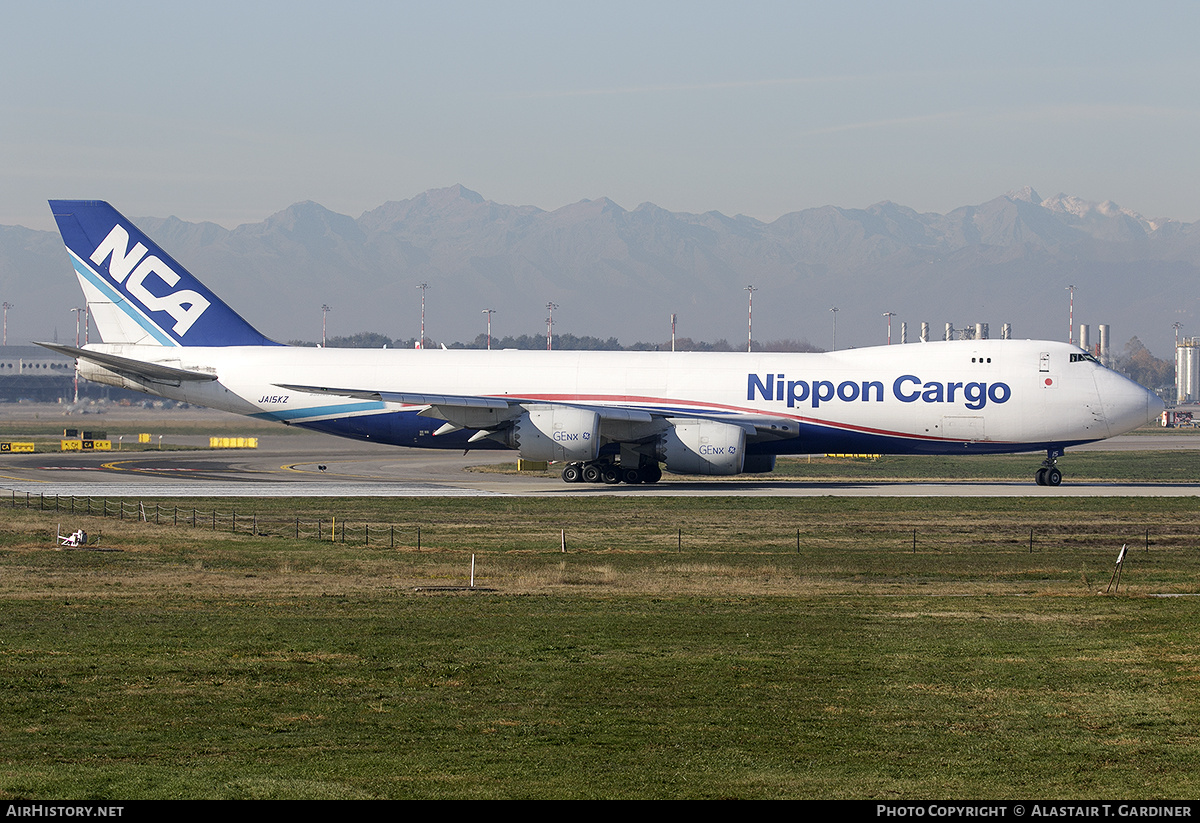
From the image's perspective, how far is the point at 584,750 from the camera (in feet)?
46.5

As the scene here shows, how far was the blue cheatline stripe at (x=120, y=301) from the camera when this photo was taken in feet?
184

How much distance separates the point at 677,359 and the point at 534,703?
39.7m

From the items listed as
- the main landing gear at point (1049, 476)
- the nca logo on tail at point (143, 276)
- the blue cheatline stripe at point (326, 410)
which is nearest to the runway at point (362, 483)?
the main landing gear at point (1049, 476)

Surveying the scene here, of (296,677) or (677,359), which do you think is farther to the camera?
(677,359)

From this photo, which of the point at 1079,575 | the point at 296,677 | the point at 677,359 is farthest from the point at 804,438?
the point at 296,677

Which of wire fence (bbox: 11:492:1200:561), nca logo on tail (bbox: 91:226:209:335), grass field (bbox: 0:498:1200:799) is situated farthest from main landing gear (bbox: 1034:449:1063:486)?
nca logo on tail (bbox: 91:226:209:335)

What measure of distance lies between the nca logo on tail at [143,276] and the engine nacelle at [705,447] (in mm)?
23848

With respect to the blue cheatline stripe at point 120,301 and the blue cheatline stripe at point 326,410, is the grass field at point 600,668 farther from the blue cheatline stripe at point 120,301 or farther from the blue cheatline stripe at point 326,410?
the blue cheatline stripe at point 120,301

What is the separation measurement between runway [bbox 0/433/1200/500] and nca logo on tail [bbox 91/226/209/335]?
26.9ft

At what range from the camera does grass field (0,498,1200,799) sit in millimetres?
13125

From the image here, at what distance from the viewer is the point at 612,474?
185 ft

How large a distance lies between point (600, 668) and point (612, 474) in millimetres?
37257

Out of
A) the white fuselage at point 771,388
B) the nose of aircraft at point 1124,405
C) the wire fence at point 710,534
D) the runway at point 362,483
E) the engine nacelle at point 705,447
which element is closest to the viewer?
the wire fence at point 710,534
